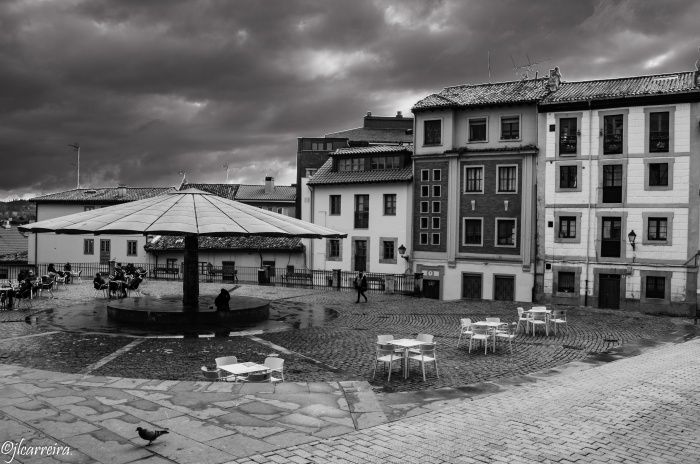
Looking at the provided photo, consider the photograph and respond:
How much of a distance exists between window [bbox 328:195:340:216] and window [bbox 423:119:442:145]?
9.23m

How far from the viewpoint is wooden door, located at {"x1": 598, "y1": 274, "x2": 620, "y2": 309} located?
3322 centimetres

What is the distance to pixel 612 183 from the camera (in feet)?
109

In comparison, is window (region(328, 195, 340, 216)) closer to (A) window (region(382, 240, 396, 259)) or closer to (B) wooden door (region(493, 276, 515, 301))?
(A) window (region(382, 240, 396, 259))

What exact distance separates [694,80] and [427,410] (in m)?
30.1

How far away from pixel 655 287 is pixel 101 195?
170 ft

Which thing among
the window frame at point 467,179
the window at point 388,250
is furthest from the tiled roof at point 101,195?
the window frame at point 467,179

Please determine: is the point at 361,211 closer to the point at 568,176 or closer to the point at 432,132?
the point at 432,132

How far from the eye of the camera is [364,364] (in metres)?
14.5

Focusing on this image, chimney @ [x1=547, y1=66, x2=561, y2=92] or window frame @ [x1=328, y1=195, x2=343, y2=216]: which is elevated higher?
chimney @ [x1=547, y1=66, x2=561, y2=92]

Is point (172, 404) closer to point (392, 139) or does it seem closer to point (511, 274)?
point (511, 274)

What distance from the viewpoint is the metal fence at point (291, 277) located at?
120 ft

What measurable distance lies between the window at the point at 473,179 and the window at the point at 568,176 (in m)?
5.21

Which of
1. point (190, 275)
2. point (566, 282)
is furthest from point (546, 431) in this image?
point (566, 282)

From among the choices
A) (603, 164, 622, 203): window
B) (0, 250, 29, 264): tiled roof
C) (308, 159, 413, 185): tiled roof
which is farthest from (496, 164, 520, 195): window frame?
(0, 250, 29, 264): tiled roof
